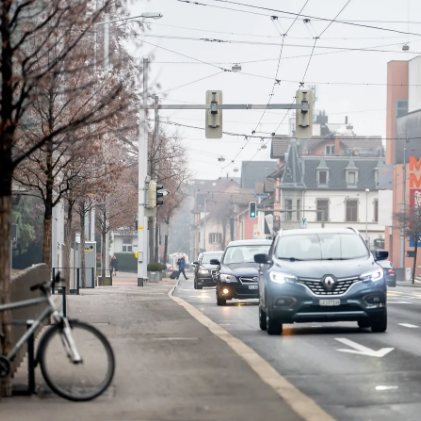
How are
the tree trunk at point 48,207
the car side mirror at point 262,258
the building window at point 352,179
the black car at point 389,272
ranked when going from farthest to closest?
the building window at point 352,179 < the black car at point 389,272 < the tree trunk at point 48,207 < the car side mirror at point 262,258

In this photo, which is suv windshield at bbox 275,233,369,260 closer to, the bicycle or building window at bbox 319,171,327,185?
the bicycle

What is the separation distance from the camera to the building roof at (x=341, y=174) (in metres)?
117

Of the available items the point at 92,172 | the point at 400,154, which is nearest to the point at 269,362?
the point at 92,172

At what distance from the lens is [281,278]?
16344mm

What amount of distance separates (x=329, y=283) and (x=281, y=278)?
69 centimetres

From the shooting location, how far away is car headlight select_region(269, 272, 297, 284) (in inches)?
641

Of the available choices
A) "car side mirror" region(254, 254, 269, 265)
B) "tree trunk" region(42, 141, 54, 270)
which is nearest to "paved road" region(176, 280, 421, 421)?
"car side mirror" region(254, 254, 269, 265)

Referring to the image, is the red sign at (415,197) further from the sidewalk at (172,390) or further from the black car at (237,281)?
the sidewalk at (172,390)

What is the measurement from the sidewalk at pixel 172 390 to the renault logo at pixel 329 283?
173 cm

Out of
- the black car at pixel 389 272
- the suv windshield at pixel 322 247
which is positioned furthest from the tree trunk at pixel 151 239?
the suv windshield at pixel 322 247

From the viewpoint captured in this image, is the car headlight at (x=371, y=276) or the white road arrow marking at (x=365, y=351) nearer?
the white road arrow marking at (x=365, y=351)

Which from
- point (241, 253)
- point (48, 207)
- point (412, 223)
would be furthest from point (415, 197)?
point (48, 207)

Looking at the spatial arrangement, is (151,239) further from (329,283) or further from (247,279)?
(329,283)

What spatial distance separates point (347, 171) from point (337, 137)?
275 inches
